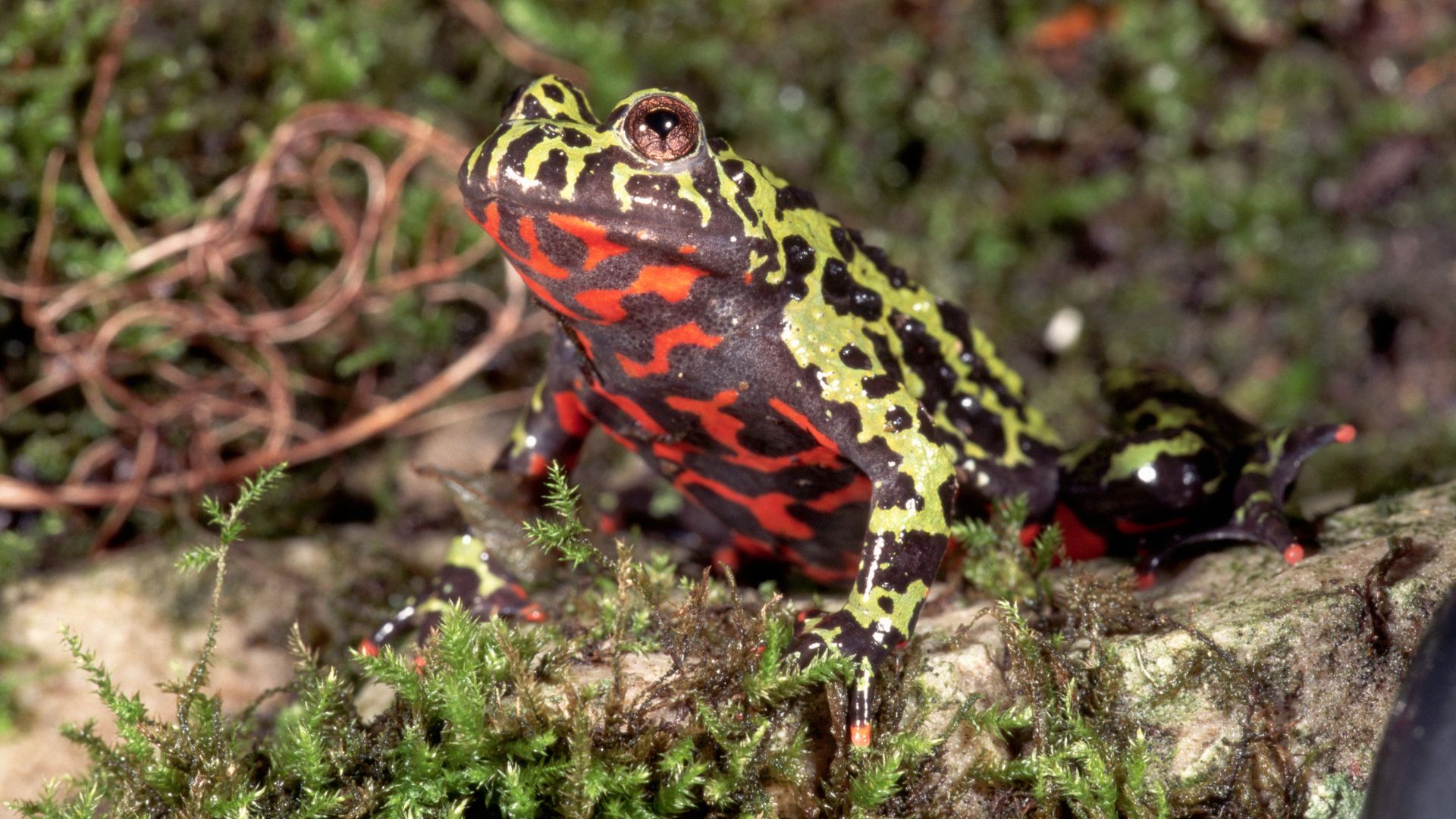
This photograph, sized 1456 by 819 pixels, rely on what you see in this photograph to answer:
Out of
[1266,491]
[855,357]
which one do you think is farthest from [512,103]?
[1266,491]

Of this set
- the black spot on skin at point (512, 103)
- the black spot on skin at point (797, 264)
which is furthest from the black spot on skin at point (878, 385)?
the black spot on skin at point (512, 103)

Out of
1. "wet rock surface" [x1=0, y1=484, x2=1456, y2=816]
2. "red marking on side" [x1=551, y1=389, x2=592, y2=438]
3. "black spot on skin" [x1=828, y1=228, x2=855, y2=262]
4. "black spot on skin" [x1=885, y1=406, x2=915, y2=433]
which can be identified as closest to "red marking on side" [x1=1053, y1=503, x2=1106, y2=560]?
"wet rock surface" [x1=0, y1=484, x2=1456, y2=816]

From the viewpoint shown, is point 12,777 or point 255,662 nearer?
point 12,777

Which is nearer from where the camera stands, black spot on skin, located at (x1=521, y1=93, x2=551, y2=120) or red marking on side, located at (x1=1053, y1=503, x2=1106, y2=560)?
black spot on skin, located at (x1=521, y1=93, x2=551, y2=120)

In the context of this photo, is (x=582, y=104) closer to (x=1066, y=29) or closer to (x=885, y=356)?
(x=885, y=356)

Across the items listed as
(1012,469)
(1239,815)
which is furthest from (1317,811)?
(1012,469)

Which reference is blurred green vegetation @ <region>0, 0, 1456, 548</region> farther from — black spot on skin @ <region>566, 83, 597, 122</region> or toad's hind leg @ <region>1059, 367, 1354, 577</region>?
black spot on skin @ <region>566, 83, 597, 122</region>

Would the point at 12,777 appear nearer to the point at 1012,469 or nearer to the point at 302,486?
the point at 302,486

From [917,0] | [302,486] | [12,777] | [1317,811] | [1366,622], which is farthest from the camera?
[917,0]
